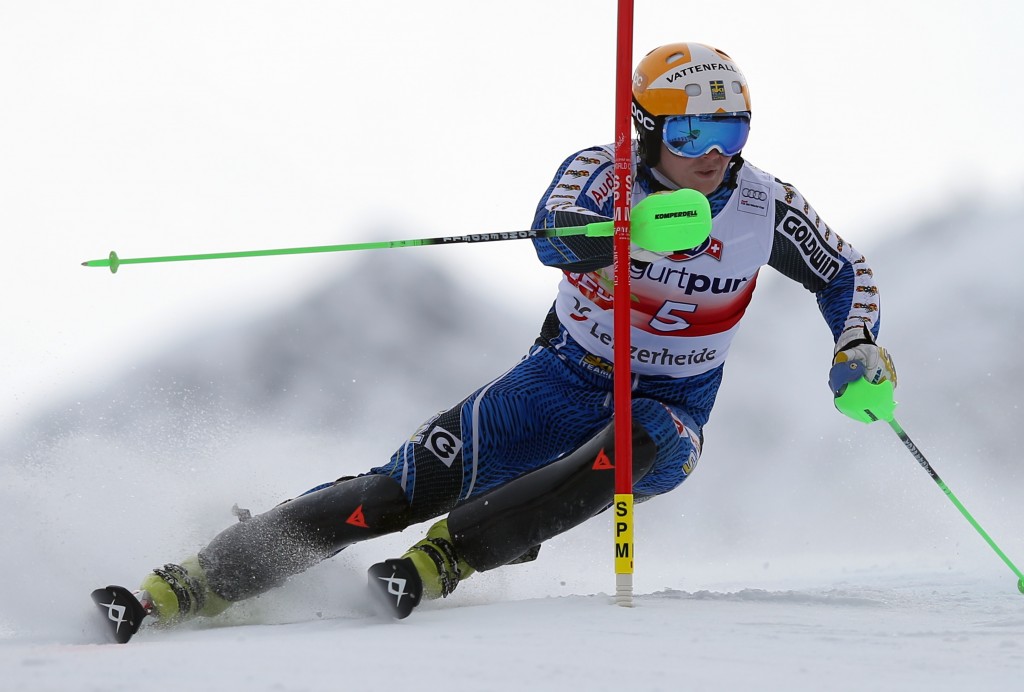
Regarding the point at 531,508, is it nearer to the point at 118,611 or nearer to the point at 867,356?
the point at 118,611

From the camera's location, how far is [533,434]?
11.0 feet

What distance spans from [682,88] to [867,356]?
37.6 inches

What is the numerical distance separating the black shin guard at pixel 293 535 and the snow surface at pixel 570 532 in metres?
0.09

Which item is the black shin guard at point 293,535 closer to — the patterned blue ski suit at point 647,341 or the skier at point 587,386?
the skier at point 587,386

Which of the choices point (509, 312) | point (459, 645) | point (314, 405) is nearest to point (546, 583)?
point (459, 645)

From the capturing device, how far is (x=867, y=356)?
3.26m

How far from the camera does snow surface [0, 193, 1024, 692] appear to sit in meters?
1.97

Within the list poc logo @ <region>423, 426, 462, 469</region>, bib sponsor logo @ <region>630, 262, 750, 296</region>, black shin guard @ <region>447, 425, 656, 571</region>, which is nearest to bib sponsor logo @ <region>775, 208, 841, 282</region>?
bib sponsor logo @ <region>630, 262, 750, 296</region>

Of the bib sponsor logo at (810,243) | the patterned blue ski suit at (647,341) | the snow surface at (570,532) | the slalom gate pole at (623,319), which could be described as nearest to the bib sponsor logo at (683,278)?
the patterned blue ski suit at (647,341)

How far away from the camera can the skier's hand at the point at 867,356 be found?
128 inches

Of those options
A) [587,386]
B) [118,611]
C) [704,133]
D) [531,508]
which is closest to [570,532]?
[587,386]

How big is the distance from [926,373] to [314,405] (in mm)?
3862

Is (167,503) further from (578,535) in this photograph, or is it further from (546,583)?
(578,535)

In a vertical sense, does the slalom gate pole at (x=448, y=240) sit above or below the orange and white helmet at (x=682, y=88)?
below
